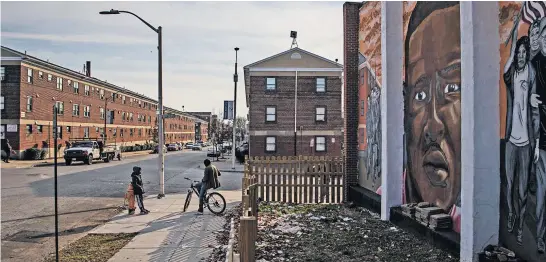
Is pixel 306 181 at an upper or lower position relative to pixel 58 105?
lower

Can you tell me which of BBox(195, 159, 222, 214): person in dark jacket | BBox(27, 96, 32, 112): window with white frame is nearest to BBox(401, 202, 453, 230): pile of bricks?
BBox(195, 159, 222, 214): person in dark jacket

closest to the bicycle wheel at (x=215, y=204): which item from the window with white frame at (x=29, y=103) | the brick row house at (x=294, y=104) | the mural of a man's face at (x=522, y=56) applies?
the mural of a man's face at (x=522, y=56)

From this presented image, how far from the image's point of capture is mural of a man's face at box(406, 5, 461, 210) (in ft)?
24.6

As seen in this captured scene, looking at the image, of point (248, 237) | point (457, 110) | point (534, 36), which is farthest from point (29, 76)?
point (534, 36)

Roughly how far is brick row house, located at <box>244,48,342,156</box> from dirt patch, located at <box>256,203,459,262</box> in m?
26.8

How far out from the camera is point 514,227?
581cm

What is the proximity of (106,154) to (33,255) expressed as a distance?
31.6 meters

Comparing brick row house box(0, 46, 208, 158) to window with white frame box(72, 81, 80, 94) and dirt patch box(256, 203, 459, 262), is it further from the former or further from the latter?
dirt patch box(256, 203, 459, 262)

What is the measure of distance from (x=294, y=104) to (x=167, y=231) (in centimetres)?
2971

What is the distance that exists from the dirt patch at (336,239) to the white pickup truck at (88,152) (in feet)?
85.5

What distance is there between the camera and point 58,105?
151 ft

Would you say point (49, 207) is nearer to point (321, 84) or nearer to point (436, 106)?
point (436, 106)

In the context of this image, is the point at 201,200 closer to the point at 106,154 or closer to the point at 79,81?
the point at 106,154

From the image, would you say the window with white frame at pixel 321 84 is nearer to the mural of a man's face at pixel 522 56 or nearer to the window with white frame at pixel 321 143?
the window with white frame at pixel 321 143
